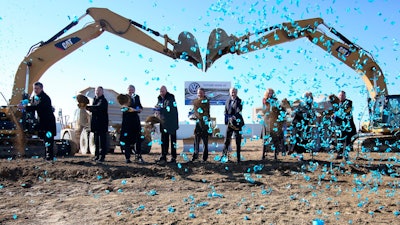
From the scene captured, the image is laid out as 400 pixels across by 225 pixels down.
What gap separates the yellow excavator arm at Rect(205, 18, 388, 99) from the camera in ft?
29.2

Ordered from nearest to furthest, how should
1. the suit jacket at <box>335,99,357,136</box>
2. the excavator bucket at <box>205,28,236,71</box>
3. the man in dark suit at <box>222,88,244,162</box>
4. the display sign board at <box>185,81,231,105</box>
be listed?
the man in dark suit at <box>222,88,244,162</box>
the suit jacket at <box>335,99,357,136</box>
the excavator bucket at <box>205,28,236,71</box>
the display sign board at <box>185,81,231,105</box>

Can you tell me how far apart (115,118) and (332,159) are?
7.56m

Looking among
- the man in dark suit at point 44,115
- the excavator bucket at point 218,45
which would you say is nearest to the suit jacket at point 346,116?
the excavator bucket at point 218,45

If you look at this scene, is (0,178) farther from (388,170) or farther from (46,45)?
(388,170)

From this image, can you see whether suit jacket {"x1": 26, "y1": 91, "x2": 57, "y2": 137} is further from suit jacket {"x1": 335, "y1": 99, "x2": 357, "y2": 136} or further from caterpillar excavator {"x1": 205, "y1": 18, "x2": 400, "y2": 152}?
suit jacket {"x1": 335, "y1": 99, "x2": 357, "y2": 136}

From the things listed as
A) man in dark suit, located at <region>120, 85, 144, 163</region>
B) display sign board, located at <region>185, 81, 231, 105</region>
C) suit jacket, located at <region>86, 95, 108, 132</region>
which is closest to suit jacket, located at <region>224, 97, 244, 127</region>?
man in dark suit, located at <region>120, 85, 144, 163</region>

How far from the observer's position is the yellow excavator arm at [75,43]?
9.96m

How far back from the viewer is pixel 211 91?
2405 cm

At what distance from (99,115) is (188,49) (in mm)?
2686

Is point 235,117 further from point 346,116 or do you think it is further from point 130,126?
point 346,116

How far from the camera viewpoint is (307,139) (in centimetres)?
1065

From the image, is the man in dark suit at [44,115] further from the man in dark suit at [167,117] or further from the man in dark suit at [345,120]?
the man in dark suit at [345,120]

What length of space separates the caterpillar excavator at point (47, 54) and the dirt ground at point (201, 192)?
2.20m

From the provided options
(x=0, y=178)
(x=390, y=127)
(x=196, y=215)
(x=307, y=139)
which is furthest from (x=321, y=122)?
(x=0, y=178)
